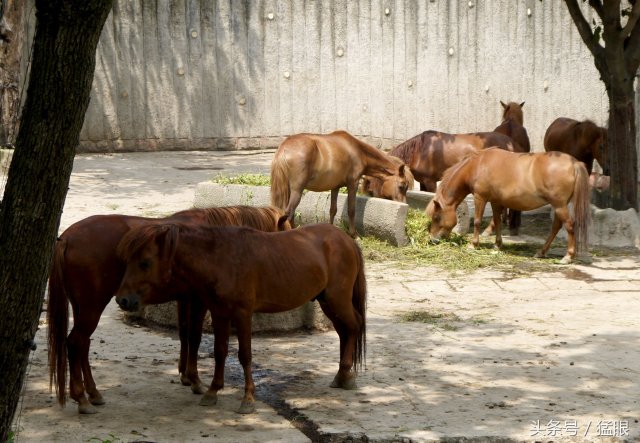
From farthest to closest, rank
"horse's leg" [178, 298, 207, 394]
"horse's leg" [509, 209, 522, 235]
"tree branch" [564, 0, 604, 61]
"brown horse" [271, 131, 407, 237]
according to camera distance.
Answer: "horse's leg" [509, 209, 522, 235] < "tree branch" [564, 0, 604, 61] < "brown horse" [271, 131, 407, 237] < "horse's leg" [178, 298, 207, 394]

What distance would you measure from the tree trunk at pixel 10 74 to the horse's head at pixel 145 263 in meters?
10.2

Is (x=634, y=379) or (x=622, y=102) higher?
(x=622, y=102)

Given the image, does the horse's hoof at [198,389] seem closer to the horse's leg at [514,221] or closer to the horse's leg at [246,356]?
the horse's leg at [246,356]

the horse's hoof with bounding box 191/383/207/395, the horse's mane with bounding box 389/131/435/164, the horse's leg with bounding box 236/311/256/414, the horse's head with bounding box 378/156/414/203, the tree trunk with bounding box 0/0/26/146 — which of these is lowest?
the horse's hoof with bounding box 191/383/207/395

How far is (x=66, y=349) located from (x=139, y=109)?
1257cm

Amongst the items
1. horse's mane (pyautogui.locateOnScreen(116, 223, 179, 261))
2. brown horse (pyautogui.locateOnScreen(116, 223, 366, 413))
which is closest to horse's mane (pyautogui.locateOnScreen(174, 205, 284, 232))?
brown horse (pyautogui.locateOnScreen(116, 223, 366, 413))

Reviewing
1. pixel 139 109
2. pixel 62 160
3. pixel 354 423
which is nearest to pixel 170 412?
pixel 354 423

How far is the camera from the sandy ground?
6141 millimetres

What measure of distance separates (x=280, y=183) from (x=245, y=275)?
19.5ft

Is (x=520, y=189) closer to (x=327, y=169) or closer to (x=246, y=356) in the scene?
(x=327, y=169)

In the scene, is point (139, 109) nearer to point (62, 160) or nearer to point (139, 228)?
point (139, 228)

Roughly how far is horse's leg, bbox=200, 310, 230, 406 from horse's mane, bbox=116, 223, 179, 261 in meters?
0.60

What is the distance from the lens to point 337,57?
19078 millimetres

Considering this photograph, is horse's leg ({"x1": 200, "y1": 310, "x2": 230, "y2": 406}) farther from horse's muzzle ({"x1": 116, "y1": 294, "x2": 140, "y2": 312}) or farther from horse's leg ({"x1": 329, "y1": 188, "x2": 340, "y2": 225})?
horse's leg ({"x1": 329, "y1": 188, "x2": 340, "y2": 225})
